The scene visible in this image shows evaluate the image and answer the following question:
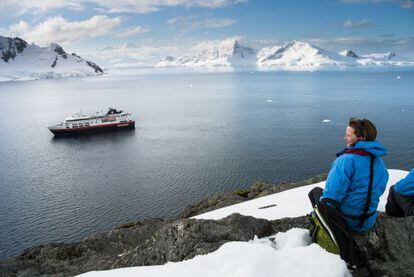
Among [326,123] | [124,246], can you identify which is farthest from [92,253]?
[326,123]

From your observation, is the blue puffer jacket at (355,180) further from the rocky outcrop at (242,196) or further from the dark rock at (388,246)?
the rocky outcrop at (242,196)

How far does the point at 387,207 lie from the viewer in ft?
32.4

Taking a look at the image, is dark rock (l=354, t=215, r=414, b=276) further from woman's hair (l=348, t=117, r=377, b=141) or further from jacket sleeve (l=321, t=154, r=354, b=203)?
woman's hair (l=348, t=117, r=377, b=141)

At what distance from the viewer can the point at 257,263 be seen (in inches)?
252

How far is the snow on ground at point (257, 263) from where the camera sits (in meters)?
6.30

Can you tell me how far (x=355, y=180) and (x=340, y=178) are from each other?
1.04ft

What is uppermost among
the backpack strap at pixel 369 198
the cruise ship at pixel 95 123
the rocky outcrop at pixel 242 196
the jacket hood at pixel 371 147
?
the jacket hood at pixel 371 147

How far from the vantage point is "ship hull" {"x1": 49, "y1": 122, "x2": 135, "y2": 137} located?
272 feet

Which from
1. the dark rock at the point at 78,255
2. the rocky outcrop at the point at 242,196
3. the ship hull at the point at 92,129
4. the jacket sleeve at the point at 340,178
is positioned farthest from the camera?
the ship hull at the point at 92,129

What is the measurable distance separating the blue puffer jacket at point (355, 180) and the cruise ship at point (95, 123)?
278 feet

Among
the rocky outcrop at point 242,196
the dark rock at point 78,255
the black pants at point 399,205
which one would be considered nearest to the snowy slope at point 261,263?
the black pants at point 399,205

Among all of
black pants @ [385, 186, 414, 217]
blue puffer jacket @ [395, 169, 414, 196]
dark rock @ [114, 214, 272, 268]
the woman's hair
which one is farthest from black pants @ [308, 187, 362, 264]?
blue puffer jacket @ [395, 169, 414, 196]

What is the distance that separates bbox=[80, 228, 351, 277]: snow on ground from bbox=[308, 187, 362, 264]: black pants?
9.1 inches

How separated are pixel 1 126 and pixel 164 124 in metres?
47.3
